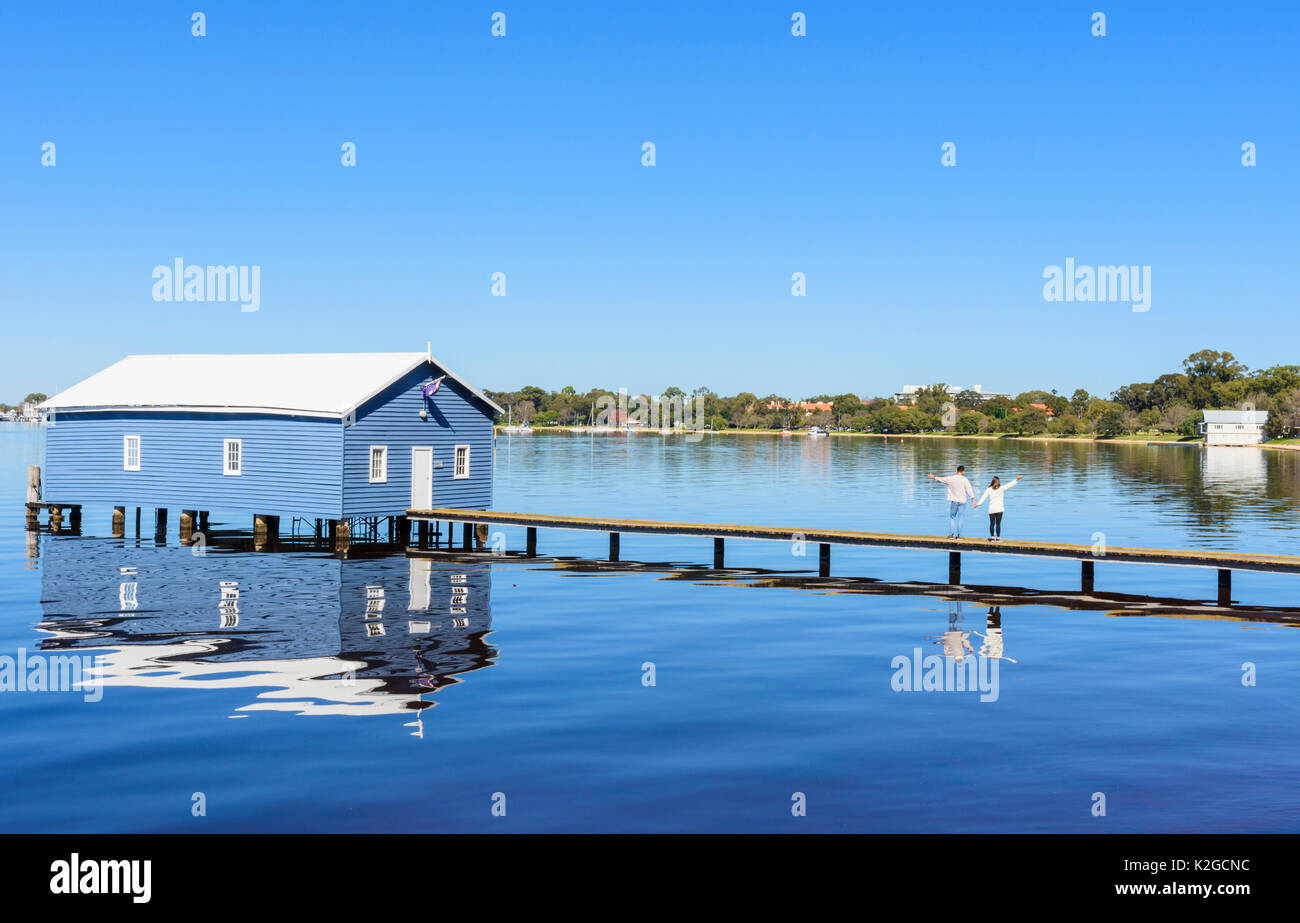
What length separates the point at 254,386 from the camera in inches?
1687

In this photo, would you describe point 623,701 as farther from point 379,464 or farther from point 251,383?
point 251,383

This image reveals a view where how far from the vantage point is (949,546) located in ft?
109

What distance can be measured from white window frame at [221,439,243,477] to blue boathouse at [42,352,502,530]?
4 centimetres

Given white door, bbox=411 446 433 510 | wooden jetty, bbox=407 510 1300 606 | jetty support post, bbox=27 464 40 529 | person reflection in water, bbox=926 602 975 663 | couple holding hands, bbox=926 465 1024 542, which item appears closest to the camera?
person reflection in water, bbox=926 602 975 663

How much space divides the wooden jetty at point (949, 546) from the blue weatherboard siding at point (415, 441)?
153cm

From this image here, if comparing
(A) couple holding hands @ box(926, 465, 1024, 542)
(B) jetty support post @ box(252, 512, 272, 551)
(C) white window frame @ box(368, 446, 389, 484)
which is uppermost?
(C) white window frame @ box(368, 446, 389, 484)

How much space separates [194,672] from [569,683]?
6.71 metres

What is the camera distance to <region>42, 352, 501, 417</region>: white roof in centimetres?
4044

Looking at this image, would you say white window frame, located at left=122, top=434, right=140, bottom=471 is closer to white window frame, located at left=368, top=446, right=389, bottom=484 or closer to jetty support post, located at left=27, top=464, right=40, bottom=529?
jetty support post, located at left=27, top=464, right=40, bottom=529

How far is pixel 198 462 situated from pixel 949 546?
26.8 metres

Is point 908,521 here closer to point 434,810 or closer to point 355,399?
point 355,399

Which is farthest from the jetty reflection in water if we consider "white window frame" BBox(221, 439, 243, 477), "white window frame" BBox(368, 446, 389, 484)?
"white window frame" BBox(221, 439, 243, 477)

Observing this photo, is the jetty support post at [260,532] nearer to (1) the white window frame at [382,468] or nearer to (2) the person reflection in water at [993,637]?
(1) the white window frame at [382,468]
